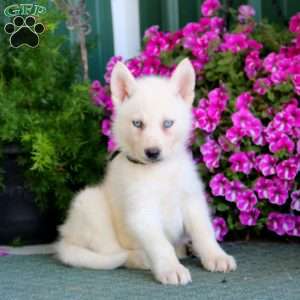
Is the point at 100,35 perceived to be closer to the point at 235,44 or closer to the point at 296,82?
the point at 235,44

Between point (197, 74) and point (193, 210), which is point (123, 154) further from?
point (197, 74)

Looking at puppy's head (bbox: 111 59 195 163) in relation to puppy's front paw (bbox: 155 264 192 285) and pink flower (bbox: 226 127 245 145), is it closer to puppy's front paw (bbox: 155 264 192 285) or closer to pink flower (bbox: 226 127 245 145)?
pink flower (bbox: 226 127 245 145)

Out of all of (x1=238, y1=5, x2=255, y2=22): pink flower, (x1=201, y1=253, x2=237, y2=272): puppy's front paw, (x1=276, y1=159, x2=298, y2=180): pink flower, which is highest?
(x1=238, y1=5, x2=255, y2=22): pink flower

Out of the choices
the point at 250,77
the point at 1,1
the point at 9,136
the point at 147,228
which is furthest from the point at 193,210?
the point at 1,1

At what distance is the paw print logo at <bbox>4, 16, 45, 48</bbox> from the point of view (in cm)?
394

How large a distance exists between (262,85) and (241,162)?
468 mm

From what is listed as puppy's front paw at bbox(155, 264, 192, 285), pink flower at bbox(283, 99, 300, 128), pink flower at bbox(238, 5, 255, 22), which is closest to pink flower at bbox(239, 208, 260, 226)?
pink flower at bbox(283, 99, 300, 128)

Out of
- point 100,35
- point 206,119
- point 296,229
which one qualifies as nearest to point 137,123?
point 206,119

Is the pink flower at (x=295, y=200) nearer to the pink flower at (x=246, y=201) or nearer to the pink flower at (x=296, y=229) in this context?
the pink flower at (x=296, y=229)

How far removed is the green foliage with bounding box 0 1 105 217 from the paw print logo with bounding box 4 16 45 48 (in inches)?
1.9

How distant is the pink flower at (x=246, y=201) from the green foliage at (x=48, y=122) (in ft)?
3.09

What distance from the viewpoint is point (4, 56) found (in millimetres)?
3994

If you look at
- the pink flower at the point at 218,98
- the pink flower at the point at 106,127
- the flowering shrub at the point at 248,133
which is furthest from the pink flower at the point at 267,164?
the pink flower at the point at 106,127

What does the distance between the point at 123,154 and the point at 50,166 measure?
0.62m
